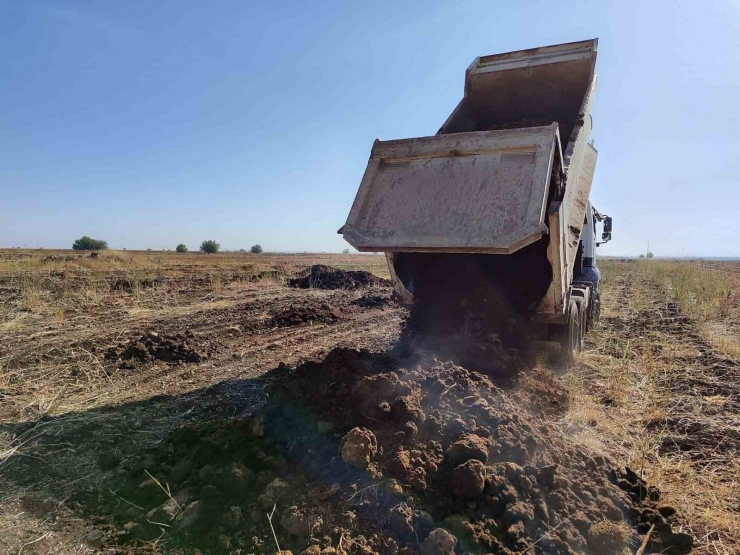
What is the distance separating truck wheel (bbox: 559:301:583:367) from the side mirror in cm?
424

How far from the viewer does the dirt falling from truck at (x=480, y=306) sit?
4578 millimetres

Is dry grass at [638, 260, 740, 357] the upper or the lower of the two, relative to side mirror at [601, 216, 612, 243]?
lower

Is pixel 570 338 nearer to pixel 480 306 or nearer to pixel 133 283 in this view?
pixel 480 306

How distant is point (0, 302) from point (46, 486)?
8.12m

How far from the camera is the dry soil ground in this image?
2369 mm

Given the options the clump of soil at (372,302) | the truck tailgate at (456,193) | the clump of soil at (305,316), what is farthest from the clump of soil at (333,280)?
the truck tailgate at (456,193)

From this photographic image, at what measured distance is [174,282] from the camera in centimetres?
1307

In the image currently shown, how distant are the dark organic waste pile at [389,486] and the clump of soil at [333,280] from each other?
34.8ft

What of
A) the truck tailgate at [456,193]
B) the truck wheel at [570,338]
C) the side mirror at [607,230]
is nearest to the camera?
the truck tailgate at [456,193]

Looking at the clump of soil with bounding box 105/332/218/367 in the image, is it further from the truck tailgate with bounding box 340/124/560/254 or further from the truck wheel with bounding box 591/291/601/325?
the truck wheel with bounding box 591/291/601/325

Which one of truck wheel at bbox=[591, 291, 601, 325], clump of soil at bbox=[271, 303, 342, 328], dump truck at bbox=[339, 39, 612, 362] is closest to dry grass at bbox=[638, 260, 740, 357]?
truck wheel at bbox=[591, 291, 601, 325]

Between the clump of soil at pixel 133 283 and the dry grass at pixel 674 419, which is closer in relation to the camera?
the dry grass at pixel 674 419

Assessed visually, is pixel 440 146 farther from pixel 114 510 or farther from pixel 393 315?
pixel 393 315

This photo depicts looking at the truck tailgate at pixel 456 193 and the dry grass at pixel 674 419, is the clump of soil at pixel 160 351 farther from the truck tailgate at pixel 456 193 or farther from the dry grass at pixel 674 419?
the dry grass at pixel 674 419
